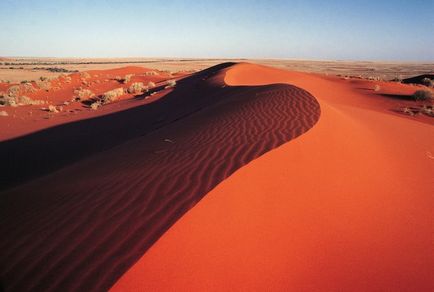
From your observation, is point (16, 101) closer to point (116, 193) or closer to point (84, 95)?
point (84, 95)

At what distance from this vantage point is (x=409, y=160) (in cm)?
674

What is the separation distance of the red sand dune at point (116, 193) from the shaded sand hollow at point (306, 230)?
29 cm

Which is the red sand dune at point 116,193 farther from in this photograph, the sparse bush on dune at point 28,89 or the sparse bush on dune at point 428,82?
the sparse bush on dune at point 428,82

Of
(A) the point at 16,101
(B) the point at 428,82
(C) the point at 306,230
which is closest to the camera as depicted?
(C) the point at 306,230

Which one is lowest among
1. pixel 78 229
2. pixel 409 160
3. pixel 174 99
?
pixel 174 99

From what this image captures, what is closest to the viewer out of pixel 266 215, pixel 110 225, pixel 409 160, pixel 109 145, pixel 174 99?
pixel 110 225

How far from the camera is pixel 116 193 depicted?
457cm

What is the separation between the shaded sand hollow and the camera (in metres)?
2.95

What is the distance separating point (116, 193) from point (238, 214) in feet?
5.93

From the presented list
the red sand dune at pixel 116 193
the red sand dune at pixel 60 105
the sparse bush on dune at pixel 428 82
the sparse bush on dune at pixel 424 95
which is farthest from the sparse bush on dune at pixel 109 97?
the sparse bush on dune at pixel 428 82

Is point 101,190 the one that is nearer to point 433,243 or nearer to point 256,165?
point 256,165

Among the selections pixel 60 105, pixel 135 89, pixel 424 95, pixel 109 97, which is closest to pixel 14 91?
pixel 60 105

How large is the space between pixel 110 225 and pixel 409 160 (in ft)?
19.6

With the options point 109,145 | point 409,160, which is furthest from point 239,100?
point 409,160
